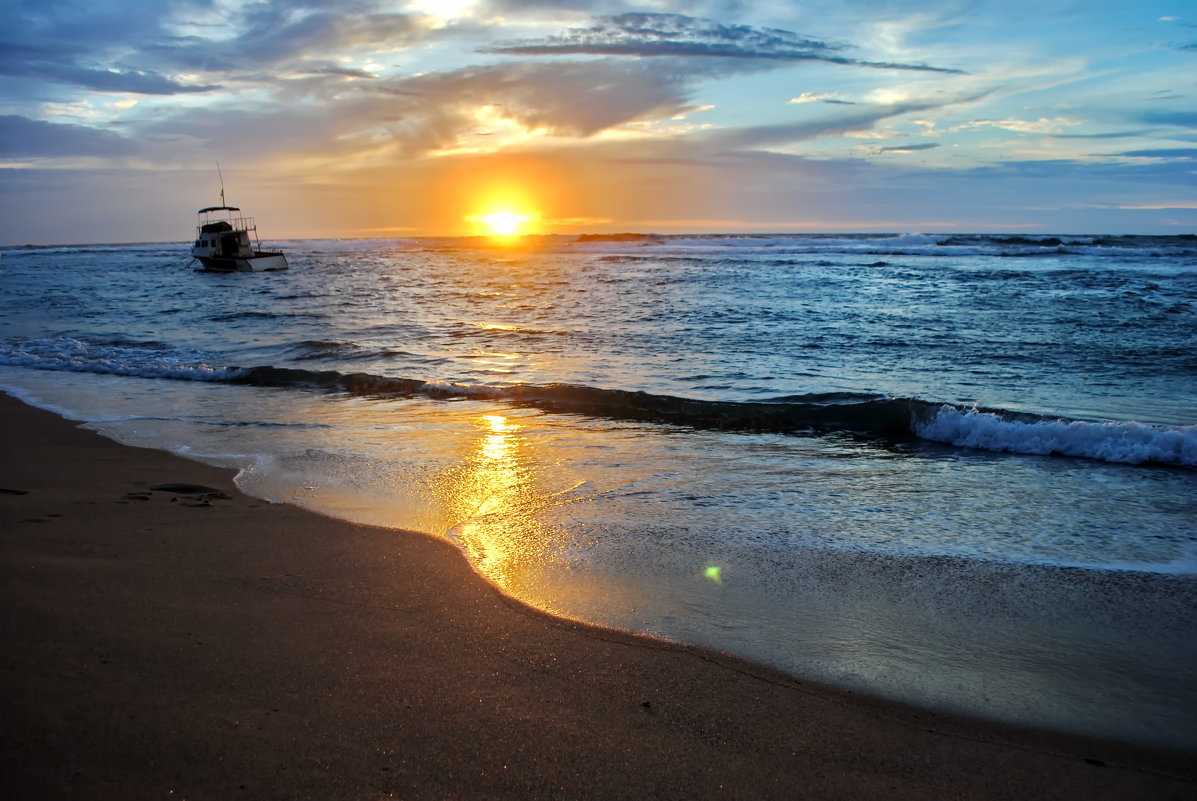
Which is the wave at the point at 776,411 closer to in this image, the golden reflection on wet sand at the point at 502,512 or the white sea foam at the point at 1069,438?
the white sea foam at the point at 1069,438

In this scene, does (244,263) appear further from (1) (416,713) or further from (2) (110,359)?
(1) (416,713)

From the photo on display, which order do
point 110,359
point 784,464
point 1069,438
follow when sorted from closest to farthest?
point 784,464, point 1069,438, point 110,359

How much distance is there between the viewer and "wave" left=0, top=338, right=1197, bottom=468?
6602 millimetres

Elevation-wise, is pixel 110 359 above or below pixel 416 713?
below

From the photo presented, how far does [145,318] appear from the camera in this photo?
19625 mm

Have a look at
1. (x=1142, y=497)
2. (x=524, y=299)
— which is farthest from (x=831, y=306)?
→ (x=1142, y=497)

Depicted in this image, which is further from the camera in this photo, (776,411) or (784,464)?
(776,411)

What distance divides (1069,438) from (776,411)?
9.01 feet

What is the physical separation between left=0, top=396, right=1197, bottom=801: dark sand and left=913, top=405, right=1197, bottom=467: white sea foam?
15.9 feet

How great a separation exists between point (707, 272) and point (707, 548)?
32.4 m

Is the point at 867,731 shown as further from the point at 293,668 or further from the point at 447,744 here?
the point at 293,668

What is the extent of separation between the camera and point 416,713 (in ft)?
7.95

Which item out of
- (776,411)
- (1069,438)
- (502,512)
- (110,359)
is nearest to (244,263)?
(110,359)

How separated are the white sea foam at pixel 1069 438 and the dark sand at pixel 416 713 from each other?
4.84 m
